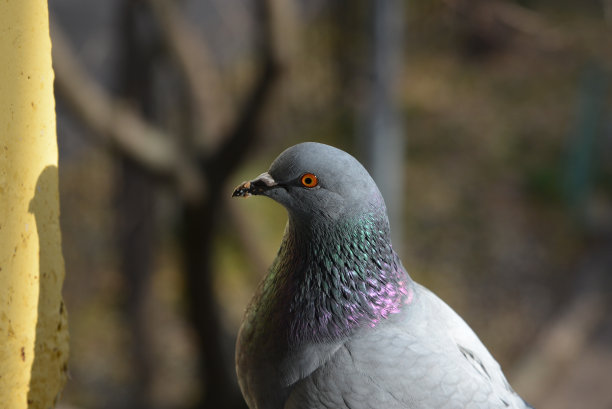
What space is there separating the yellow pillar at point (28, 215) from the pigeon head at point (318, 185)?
1.40 feet

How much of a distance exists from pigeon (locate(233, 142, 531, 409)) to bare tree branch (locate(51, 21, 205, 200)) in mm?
2132

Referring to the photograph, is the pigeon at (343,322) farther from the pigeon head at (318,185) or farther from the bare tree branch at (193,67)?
the bare tree branch at (193,67)

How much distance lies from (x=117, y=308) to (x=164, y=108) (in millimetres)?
2072

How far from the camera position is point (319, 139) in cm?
748

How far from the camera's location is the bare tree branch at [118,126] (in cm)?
346

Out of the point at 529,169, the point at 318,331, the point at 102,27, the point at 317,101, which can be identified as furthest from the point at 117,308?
the point at 318,331

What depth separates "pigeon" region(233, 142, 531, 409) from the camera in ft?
5.16

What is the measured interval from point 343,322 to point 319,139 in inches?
233

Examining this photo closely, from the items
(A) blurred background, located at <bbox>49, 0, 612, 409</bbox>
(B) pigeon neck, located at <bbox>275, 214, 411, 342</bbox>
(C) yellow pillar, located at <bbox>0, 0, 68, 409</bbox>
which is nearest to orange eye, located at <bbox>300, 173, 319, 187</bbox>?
(B) pigeon neck, located at <bbox>275, 214, 411, 342</bbox>

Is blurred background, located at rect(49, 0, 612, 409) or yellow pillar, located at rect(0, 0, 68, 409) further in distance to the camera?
blurred background, located at rect(49, 0, 612, 409)

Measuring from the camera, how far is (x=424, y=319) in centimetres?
172

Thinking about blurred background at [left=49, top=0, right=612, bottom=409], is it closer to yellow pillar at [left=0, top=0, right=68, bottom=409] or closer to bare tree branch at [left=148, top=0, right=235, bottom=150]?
bare tree branch at [left=148, top=0, right=235, bottom=150]

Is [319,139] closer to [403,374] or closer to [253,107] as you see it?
[253,107]

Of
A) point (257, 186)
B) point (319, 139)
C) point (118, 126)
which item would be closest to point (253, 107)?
point (118, 126)
